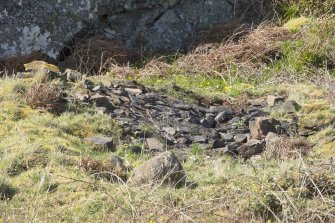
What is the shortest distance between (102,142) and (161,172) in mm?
1707

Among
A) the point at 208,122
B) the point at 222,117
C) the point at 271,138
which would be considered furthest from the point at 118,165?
the point at 222,117

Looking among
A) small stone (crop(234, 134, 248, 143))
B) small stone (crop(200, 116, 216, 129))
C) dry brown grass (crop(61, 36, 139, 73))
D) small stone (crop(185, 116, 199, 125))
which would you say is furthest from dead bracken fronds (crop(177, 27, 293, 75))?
small stone (crop(234, 134, 248, 143))

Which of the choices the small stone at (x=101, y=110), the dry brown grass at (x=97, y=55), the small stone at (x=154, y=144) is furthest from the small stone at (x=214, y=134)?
the dry brown grass at (x=97, y=55)

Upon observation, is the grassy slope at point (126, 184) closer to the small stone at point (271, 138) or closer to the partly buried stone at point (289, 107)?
the partly buried stone at point (289, 107)

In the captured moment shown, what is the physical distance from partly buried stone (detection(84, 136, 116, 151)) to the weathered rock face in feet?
17.6

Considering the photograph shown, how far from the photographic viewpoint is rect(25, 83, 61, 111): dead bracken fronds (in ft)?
28.2

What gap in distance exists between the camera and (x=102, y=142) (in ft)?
25.8

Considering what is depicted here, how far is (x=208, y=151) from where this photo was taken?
323 inches

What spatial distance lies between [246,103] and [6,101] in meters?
3.30

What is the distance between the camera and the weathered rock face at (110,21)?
13188 mm

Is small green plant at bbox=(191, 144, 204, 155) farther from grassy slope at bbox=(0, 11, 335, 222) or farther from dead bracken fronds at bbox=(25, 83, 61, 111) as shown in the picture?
dead bracken fronds at bbox=(25, 83, 61, 111)

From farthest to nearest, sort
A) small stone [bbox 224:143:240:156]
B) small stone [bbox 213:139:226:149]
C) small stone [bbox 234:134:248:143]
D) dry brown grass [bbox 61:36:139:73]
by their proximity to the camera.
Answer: dry brown grass [bbox 61:36:139:73]
small stone [bbox 234:134:248:143]
small stone [bbox 213:139:226:149]
small stone [bbox 224:143:240:156]

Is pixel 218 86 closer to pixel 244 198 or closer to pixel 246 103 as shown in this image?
pixel 246 103

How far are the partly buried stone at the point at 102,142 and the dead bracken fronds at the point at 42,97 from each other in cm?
82
